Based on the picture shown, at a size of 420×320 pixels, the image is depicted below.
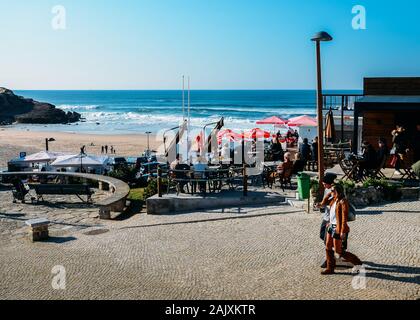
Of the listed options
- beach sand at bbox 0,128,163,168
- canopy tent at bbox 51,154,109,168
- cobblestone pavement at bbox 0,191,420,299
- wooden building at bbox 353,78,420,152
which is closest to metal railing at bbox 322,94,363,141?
wooden building at bbox 353,78,420,152

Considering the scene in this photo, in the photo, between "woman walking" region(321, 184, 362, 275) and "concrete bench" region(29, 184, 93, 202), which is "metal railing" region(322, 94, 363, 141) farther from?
"concrete bench" region(29, 184, 93, 202)

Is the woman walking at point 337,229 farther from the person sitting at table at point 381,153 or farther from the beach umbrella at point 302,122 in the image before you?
the beach umbrella at point 302,122

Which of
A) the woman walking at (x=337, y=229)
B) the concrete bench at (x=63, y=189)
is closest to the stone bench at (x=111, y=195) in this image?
the concrete bench at (x=63, y=189)

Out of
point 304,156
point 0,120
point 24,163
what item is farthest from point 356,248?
point 0,120

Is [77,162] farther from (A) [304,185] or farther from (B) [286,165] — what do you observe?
(A) [304,185]

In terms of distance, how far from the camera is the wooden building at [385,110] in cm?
1482

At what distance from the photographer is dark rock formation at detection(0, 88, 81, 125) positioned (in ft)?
257

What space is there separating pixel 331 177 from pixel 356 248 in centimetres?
175

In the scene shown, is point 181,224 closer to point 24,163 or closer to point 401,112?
point 401,112

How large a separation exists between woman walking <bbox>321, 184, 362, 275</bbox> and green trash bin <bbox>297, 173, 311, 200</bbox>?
156 inches

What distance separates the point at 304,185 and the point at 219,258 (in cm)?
402

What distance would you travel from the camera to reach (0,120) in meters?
78.8

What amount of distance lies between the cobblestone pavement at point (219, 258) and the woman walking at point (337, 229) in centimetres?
28

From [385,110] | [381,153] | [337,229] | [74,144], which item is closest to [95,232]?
[337,229]
